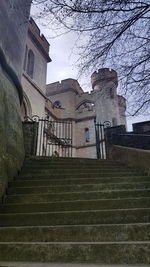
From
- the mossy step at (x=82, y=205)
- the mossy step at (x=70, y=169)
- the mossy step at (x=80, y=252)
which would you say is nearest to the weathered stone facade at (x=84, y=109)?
the mossy step at (x=70, y=169)

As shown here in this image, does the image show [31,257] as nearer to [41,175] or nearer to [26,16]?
[41,175]

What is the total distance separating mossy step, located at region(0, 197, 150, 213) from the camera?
10.7 ft

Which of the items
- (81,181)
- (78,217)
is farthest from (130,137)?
(78,217)

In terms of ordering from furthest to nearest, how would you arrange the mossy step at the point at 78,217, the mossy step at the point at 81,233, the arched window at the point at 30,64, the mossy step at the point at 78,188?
1. the arched window at the point at 30,64
2. the mossy step at the point at 78,188
3. the mossy step at the point at 78,217
4. the mossy step at the point at 81,233

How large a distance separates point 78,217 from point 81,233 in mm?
477

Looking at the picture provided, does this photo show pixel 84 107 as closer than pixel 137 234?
No

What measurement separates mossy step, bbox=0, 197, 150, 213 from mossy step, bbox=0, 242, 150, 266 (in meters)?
1.15

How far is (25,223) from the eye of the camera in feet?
9.96

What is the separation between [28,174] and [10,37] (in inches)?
176

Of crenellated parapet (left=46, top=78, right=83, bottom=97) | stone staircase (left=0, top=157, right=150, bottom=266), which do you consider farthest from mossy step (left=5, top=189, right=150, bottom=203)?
crenellated parapet (left=46, top=78, right=83, bottom=97)

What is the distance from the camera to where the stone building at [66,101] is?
51.0 ft

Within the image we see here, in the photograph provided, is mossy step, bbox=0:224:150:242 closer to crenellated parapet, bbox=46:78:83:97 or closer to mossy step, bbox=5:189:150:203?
mossy step, bbox=5:189:150:203

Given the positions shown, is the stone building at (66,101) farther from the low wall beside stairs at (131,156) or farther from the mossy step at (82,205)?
the mossy step at (82,205)

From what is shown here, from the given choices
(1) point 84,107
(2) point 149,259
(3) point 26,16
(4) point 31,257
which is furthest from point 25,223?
(1) point 84,107
